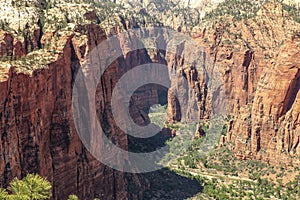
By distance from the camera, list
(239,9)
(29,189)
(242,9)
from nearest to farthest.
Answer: (29,189) → (242,9) → (239,9)

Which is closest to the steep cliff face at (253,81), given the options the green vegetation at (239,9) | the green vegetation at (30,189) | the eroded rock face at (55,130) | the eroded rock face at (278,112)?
the eroded rock face at (278,112)

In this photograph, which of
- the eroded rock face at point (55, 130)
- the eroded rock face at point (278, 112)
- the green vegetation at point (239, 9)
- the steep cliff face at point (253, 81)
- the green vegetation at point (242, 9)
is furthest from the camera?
the green vegetation at point (239, 9)

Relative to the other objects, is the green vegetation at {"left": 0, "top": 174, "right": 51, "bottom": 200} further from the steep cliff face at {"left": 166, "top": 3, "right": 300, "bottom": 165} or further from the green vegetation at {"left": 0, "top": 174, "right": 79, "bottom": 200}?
the steep cliff face at {"left": 166, "top": 3, "right": 300, "bottom": 165}

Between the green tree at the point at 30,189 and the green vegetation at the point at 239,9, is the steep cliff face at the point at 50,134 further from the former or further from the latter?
the green vegetation at the point at 239,9

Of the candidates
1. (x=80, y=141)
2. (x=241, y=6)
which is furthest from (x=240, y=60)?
(x=80, y=141)

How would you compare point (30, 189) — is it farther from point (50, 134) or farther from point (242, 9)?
point (242, 9)

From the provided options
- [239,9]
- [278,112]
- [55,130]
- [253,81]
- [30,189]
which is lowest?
[278,112]

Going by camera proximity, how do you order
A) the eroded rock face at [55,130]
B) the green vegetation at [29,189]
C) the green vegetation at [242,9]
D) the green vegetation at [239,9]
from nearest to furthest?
the green vegetation at [29,189] < the eroded rock face at [55,130] < the green vegetation at [242,9] < the green vegetation at [239,9]

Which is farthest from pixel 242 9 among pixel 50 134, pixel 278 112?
pixel 50 134

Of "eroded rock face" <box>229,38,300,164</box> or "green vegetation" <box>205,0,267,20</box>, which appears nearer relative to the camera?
"eroded rock face" <box>229,38,300,164</box>

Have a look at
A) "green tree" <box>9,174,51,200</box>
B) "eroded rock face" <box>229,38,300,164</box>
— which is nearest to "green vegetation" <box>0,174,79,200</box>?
A: "green tree" <box>9,174,51,200</box>

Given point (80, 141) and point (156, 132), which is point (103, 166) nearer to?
point (80, 141)

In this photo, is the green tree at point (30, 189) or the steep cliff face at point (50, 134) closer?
the green tree at point (30, 189)

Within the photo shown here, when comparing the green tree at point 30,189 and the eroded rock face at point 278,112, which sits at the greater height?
the green tree at point 30,189
